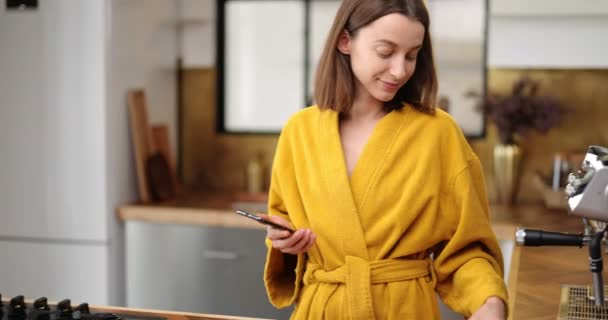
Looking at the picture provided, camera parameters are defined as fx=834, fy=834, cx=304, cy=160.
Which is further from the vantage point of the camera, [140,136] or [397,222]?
[140,136]

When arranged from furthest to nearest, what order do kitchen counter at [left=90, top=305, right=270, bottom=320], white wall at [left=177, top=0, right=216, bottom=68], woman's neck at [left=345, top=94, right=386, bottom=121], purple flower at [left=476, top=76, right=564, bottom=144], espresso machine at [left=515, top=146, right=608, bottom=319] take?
white wall at [left=177, top=0, right=216, bottom=68]
purple flower at [left=476, top=76, right=564, bottom=144]
woman's neck at [left=345, top=94, right=386, bottom=121]
kitchen counter at [left=90, top=305, right=270, bottom=320]
espresso machine at [left=515, top=146, right=608, bottom=319]

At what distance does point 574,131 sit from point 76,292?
203 cm

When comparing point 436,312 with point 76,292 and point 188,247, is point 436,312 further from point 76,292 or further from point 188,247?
point 76,292

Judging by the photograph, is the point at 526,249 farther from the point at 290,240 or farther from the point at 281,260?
the point at 290,240

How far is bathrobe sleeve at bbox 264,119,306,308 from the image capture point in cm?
174

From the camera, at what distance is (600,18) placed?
296 cm

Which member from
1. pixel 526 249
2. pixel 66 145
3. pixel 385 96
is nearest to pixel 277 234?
pixel 385 96

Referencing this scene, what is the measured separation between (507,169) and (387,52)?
6.03ft

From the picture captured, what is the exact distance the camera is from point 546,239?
4.42 feet

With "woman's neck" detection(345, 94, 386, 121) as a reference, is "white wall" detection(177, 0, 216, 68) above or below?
above

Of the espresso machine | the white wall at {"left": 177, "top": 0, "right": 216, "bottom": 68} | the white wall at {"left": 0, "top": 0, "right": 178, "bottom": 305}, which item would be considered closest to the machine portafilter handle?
the espresso machine

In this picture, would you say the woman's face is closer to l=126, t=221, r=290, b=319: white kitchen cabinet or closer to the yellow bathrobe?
the yellow bathrobe

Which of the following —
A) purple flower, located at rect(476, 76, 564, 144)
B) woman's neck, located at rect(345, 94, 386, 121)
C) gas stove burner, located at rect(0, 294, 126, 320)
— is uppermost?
woman's neck, located at rect(345, 94, 386, 121)

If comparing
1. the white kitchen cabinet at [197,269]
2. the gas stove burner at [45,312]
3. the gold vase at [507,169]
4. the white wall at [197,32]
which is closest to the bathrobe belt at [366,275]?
the gas stove burner at [45,312]
